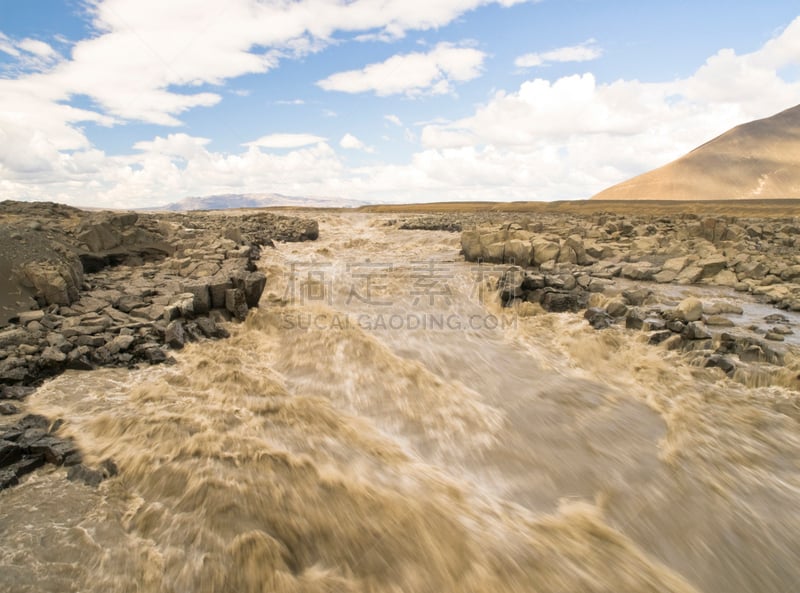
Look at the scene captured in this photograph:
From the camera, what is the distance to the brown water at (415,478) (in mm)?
3338

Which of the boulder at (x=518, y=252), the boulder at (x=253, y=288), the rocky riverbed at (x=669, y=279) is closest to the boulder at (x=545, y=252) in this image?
the rocky riverbed at (x=669, y=279)

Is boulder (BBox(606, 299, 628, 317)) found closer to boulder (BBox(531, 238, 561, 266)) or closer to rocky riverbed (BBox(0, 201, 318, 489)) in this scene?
boulder (BBox(531, 238, 561, 266))

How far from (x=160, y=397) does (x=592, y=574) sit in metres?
5.17

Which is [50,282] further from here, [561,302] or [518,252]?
[518,252]

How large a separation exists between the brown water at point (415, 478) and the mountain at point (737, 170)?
→ 104m

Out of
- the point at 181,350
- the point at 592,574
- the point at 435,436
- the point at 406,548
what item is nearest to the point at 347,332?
the point at 181,350

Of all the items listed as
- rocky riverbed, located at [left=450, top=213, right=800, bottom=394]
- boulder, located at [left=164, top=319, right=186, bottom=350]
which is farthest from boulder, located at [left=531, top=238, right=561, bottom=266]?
boulder, located at [left=164, top=319, right=186, bottom=350]

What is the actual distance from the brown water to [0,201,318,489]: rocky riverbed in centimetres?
30

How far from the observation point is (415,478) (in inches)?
179

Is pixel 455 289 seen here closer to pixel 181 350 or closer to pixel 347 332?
pixel 347 332

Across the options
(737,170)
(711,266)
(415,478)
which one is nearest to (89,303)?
(415,478)

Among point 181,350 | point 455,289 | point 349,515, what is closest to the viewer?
point 349,515

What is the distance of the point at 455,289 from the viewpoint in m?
12.7

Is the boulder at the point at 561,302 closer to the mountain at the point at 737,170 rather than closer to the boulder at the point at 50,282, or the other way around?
the boulder at the point at 50,282
